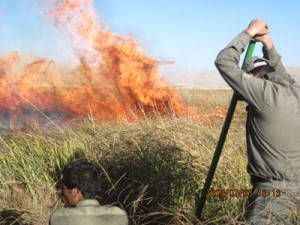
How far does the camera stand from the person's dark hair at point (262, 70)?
3.02 meters

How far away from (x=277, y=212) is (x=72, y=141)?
157 inches

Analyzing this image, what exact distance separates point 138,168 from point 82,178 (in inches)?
99.2

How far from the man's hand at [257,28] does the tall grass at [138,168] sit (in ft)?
5.27

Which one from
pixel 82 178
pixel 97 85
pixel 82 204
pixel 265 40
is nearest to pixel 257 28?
pixel 265 40

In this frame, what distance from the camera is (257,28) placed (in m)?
3.10

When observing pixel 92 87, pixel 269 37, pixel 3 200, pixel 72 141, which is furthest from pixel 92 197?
pixel 92 87

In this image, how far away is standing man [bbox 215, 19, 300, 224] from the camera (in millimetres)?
2820

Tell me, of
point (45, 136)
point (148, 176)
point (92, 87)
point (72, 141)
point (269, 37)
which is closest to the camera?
point (269, 37)

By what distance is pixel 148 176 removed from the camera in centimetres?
513

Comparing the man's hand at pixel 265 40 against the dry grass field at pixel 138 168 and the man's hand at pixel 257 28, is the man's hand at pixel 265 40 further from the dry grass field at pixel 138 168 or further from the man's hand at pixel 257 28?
the dry grass field at pixel 138 168

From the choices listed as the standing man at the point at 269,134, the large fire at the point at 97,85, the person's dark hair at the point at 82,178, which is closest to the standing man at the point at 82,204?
the person's dark hair at the point at 82,178

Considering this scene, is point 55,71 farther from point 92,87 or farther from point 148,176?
point 148,176
